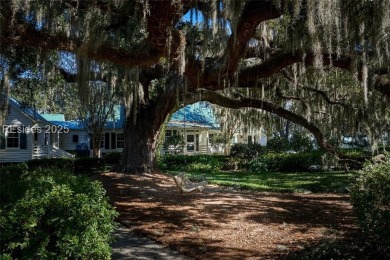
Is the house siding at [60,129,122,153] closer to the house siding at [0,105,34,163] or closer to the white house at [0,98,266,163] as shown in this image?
the white house at [0,98,266,163]

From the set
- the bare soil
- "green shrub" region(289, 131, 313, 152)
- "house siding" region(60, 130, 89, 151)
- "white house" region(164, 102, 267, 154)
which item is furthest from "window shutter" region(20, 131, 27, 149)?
"green shrub" region(289, 131, 313, 152)

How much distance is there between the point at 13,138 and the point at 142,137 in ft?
42.6

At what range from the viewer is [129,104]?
1138cm

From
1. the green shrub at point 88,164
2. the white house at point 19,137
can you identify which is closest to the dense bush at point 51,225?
the green shrub at point 88,164

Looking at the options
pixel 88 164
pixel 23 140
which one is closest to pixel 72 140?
pixel 23 140

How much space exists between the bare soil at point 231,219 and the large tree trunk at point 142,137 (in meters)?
1.46

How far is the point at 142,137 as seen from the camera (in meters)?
11.9

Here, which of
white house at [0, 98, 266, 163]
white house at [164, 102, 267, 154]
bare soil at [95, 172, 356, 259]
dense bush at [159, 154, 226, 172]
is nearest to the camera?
bare soil at [95, 172, 356, 259]

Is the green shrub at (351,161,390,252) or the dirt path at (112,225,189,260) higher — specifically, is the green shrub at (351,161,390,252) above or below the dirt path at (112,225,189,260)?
above

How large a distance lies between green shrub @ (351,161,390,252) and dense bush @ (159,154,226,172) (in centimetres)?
1418

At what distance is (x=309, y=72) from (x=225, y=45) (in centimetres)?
467

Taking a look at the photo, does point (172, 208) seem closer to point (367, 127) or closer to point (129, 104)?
point (129, 104)

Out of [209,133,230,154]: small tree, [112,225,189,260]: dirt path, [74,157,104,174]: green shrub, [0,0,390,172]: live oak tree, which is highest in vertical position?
[0,0,390,172]: live oak tree

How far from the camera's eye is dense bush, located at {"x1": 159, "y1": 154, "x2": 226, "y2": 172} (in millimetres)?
19381
